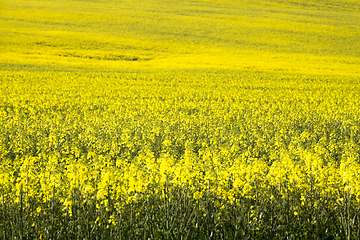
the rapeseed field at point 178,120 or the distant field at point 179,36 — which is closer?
the rapeseed field at point 178,120

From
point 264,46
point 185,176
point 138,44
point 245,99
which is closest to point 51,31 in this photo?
point 138,44

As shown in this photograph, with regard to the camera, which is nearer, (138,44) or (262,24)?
(138,44)

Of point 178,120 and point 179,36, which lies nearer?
point 178,120

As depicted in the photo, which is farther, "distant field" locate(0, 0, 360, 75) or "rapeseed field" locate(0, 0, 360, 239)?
"distant field" locate(0, 0, 360, 75)

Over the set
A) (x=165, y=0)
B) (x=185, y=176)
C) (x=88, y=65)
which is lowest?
(x=88, y=65)

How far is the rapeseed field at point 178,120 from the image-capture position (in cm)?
607

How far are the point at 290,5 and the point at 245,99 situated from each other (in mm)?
75018

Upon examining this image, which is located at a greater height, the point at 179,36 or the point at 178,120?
the point at 179,36

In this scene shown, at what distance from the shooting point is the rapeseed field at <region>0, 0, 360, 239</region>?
19.9 ft

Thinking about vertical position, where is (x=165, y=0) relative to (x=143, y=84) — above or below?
above

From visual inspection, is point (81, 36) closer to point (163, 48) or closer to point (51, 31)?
point (51, 31)

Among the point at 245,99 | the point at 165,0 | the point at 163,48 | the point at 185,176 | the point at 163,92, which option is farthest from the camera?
the point at 165,0

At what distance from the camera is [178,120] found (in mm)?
14531

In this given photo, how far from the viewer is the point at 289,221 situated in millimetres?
6531
